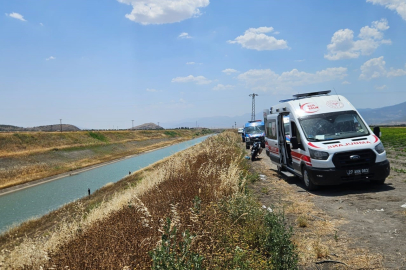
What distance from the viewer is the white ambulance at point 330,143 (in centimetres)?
923

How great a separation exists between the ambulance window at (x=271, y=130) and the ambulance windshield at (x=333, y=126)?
3.23 m

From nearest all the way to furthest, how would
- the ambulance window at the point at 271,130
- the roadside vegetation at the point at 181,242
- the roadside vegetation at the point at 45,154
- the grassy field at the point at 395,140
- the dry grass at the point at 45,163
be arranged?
the roadside vegetation at the point at 181,242 → the ambulance window at the point at 271,130 → the grassy field at the point at 395,140 → the dry grass at the point at 45,163 → the roadside vegetation at the point at 45,154

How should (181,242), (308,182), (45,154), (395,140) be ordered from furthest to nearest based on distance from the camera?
(45,154)
(395,140)
(308,182)
(181,242)

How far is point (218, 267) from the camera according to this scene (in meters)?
3.88

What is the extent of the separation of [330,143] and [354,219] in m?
3.36

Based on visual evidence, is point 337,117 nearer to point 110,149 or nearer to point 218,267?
point 218,267

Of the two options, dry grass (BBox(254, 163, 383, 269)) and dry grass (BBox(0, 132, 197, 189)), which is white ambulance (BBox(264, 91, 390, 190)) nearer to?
dry grass (BBox(254, 163, 383, 269))

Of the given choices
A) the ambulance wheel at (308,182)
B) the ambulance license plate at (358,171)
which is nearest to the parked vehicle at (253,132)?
the ambulance wheel at (308,182)

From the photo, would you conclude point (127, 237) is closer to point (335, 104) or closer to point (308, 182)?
point (308, 182)

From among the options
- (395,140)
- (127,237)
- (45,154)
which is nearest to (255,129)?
(395,140)

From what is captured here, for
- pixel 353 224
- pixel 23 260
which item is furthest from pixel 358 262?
pixel 23 260

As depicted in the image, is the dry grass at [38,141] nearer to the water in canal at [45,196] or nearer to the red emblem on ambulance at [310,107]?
the water in canal at [45,196]

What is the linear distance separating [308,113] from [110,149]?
65.4m

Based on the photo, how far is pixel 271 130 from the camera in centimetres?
1475
